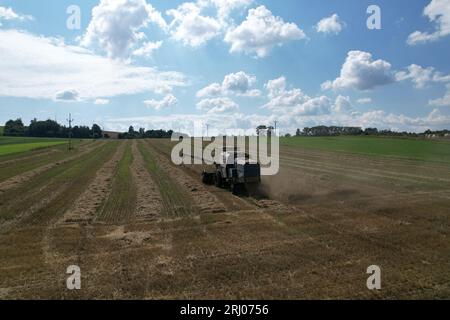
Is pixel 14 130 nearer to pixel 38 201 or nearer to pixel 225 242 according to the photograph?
pixel 38 201

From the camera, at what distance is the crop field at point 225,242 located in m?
7.63

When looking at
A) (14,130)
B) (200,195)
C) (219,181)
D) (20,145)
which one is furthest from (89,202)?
(14,130)

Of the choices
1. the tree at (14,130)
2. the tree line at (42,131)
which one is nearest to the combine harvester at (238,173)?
the tree line at (42,131)

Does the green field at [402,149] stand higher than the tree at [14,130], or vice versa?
the tree at [14,130]

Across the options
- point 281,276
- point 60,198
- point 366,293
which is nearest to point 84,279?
point 281,276

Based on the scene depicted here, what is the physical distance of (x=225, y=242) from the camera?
10.4 metres

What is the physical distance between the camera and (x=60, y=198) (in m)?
17.1

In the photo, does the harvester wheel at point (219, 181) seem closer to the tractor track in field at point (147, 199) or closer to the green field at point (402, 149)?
the tractor track in field at point (147, 199)

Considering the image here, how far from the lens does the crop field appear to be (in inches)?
301

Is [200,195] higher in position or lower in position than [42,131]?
lower

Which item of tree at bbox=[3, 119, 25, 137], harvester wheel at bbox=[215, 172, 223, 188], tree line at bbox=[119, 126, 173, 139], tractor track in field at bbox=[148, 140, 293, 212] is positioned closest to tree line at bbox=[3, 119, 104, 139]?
tree at bbox=[3, 119, 25, 137]
